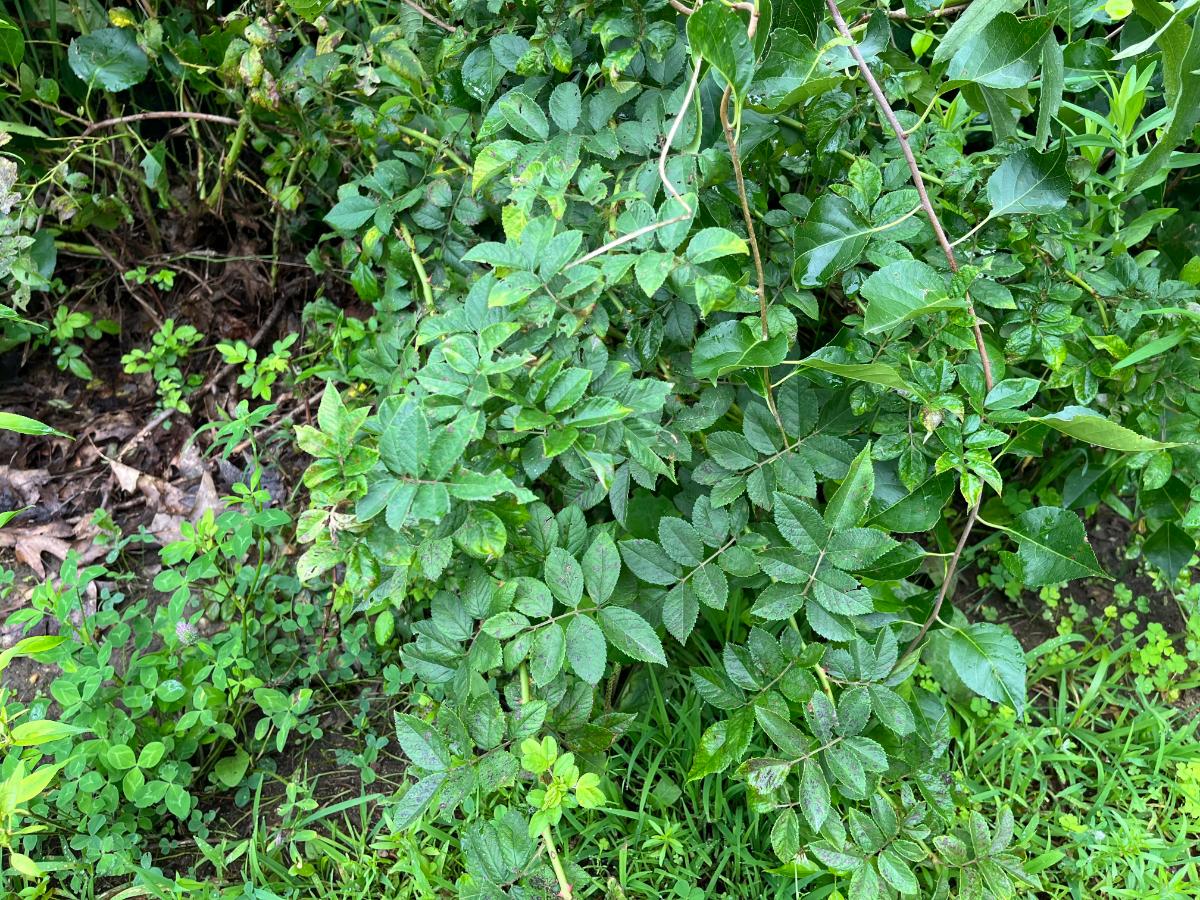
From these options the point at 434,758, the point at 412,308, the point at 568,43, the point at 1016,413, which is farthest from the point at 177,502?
the point at 1016,413

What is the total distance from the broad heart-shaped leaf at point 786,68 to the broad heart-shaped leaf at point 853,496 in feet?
1.60

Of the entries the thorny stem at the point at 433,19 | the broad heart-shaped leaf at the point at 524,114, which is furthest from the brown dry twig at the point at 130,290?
the broad heart-shaped leaf at the point at 524,114

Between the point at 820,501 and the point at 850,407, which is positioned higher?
the point at 850,407

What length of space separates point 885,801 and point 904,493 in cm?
45

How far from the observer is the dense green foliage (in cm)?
110

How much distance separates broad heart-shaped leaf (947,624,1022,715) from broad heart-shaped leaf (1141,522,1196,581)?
528 millimetres

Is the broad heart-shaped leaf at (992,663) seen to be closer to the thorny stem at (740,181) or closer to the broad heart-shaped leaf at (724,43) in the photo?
the thorny stem at (740,181)

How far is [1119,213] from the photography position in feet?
4.73

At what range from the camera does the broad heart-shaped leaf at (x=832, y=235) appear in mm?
1187

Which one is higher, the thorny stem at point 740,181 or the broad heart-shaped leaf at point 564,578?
the thorny stem at point 740,181

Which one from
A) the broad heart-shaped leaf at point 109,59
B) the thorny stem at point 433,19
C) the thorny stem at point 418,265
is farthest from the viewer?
the broad heart-shaped leaf at point 109,59

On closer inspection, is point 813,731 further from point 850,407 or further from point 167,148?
point 167,148

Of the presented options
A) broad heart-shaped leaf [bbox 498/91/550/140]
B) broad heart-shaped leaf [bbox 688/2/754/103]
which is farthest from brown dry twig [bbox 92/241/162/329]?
broad heart-shaped leaf [bbox 688/2/754/103]

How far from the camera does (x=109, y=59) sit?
2.00 metres
